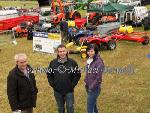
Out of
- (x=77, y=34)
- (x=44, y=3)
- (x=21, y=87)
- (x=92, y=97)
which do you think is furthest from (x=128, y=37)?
(x=44, y=3)

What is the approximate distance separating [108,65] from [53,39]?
121 inches

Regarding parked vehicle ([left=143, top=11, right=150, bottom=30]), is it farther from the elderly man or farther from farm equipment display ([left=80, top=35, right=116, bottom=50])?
the elderly man

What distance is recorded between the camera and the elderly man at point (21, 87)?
223 inches

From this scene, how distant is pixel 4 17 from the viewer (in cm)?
2345

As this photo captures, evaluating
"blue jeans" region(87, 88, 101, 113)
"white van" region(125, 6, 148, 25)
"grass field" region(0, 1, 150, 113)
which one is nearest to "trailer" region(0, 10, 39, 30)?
"grass field" region(0, 1, 150, 113)

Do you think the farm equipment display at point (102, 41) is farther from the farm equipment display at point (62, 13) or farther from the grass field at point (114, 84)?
the farm equipment display at point (62, 13)

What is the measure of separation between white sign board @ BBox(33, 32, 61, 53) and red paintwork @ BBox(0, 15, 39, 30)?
23.2 ft

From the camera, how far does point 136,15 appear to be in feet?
72.0

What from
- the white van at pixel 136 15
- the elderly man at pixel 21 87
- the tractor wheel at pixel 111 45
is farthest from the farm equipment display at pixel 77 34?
the elderly man at pixel 21 87

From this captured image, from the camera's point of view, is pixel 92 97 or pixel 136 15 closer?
pixel 92 97

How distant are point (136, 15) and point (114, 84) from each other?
12404 millimetres

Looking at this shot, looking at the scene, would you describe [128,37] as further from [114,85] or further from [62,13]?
[62,13]

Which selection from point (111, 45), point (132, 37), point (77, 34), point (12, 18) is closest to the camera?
point (111, 45)

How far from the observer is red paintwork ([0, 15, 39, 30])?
22.1m
